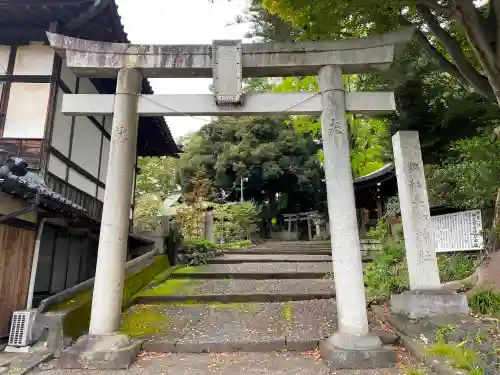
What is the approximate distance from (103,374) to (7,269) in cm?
305

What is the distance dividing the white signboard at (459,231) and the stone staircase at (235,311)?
10.8ft

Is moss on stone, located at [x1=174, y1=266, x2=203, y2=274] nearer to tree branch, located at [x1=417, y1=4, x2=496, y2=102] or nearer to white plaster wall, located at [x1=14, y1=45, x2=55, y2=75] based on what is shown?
white plaster wall, located at [x1=14, y1=45, x2=55, y2=75]


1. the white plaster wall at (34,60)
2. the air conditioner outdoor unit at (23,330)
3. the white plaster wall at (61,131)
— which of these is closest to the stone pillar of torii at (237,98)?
the air conditioner outdoor unit at (23,330)

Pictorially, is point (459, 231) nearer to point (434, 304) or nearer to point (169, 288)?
point (434, 304)

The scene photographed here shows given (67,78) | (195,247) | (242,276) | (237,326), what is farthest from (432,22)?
(195,247)

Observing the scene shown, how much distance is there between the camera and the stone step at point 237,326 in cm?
527

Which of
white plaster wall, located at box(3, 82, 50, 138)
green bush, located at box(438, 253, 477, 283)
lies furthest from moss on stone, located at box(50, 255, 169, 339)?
green bush, located at box(438, 253, 477, 283)

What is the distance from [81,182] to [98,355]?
17.1 ft

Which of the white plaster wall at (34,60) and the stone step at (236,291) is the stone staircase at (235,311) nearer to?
the stone step at (236,291)

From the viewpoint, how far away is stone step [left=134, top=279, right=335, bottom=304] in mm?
7805

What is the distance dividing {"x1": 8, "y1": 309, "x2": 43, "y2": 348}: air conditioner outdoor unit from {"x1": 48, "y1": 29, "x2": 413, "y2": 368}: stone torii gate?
1.87m

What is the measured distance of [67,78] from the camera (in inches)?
320

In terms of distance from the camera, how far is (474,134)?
318 inches

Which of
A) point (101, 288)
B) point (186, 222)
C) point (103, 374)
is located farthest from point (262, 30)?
point (186, 222)
